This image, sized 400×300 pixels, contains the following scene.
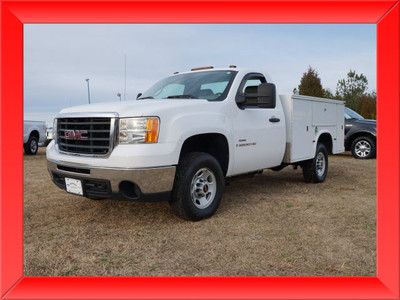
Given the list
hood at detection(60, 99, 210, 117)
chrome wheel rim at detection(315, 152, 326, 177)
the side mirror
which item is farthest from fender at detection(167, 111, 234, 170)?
chrome wheel rim at detection(315, 152, 326, 177)

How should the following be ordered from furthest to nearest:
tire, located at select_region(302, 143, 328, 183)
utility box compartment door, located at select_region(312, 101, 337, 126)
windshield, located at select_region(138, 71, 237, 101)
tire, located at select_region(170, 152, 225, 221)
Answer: tire, located at select_region(302, 143, 328, 183)
utility box compartment door, located at select_region(312, 101, 337, 126)
windshield, located at select_region(138, 71, 237, 101)
tire, located at select_region(170, 152, 225, 221)

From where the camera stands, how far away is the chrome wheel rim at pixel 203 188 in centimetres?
440

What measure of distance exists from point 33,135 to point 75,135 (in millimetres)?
11352

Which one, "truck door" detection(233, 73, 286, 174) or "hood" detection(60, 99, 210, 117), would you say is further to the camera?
"truck door" detection(233, 73, 286, 174)

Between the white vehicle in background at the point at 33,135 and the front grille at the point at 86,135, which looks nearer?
the front grille at the point at 86,135

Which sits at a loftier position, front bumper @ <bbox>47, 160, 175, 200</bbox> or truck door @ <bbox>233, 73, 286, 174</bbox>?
truck door @ <bbox>233, 73, 286, 174</bbox>

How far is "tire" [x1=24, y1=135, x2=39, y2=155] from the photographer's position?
14.1m

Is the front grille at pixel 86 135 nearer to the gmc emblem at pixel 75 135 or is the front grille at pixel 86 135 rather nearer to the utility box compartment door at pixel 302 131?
the gmc emblem at pixel 75 135

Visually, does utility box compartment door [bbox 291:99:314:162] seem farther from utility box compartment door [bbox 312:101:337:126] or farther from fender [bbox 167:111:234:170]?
fender [bbox 167:111:234:170]

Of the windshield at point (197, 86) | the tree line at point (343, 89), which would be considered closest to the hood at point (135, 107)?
the windshield at point (197, 86)

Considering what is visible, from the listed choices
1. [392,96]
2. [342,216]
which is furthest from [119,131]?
[342,216]

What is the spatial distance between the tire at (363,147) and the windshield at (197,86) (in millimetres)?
8286

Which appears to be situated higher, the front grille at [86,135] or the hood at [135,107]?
the hood at [135,107]

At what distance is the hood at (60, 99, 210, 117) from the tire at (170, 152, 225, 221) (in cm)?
59
